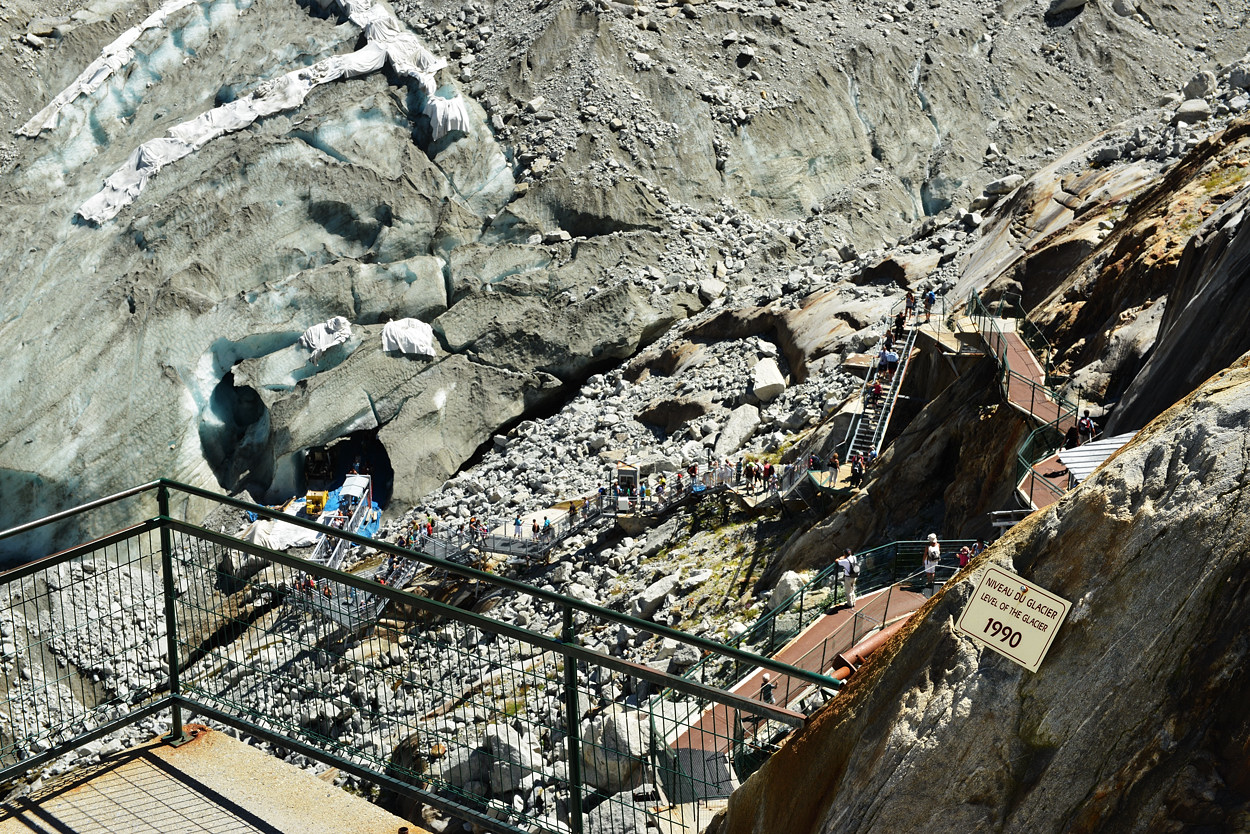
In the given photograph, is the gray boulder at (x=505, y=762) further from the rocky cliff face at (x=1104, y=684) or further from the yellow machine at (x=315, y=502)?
the yellow machine at (x=315, y=502)

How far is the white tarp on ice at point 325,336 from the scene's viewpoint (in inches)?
1287

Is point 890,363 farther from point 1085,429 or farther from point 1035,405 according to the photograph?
point 1085,429

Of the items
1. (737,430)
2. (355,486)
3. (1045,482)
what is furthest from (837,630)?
(355,486)

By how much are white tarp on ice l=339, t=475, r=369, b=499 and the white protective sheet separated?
1228 centimetres

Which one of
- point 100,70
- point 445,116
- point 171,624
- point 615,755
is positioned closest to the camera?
point 171,624

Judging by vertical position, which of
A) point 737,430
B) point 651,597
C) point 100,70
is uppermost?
point 100,70

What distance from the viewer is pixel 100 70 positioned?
37.4 metres

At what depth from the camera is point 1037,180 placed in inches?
1087

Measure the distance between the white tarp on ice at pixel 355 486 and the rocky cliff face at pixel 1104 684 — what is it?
26.6 m

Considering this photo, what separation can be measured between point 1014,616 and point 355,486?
2731 centimetres

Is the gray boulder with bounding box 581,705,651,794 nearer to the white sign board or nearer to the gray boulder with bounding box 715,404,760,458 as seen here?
the white sign board

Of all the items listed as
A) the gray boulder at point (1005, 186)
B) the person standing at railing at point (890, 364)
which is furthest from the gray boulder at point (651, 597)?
the gray boulder at point (1005, 186)

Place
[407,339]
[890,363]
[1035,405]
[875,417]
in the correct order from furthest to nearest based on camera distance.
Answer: [407,339], [890,363], [875,417], [1035,405]

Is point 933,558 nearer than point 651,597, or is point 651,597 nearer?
point 933,558
